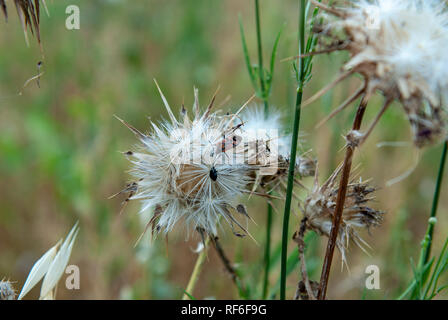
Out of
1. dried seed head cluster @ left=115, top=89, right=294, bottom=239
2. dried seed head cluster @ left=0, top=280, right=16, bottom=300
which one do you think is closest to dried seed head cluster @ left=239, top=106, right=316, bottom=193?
dried seed head cluster @ left=115, top=89, right=294, bottom=239

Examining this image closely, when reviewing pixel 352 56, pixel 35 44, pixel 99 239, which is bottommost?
pixel 99 239

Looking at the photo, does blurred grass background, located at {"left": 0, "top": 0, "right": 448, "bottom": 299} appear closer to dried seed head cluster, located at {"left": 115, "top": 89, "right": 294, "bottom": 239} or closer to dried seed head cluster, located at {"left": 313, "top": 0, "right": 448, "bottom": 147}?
dried seed head cluster, located at {"left": 115, "top": 89, "right": 294, "bottom": 239}

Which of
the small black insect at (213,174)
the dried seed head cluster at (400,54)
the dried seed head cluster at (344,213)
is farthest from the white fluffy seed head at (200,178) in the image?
the dried seed head cluster at (400,54)

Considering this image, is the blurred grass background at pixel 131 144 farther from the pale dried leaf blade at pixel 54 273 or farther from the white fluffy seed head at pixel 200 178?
the pale dried leaf blade at pixel 54 273

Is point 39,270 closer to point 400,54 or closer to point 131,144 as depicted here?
point 400,54

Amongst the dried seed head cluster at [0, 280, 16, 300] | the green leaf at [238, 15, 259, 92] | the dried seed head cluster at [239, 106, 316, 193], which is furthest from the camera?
the green leaf at [238, 15, 259, 92]
